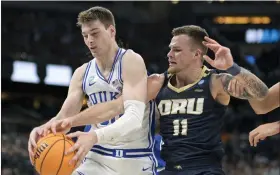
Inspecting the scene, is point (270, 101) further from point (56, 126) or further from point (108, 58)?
point (56, 126)

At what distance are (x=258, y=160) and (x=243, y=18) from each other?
3.53 metres

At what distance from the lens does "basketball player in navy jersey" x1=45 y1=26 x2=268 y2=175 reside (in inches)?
157

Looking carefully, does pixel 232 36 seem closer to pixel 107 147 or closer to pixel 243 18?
pixel 243 18

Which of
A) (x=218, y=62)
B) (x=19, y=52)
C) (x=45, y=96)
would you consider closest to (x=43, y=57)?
(x=19, y=52)

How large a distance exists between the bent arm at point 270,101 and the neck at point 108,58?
3.54 ft

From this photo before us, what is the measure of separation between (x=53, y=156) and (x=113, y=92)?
0.74 m

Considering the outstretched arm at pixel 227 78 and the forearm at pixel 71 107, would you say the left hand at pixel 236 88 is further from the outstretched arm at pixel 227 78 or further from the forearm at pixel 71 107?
the forearm at pixel 71 107

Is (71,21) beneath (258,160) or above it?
above

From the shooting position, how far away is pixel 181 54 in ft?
13.7

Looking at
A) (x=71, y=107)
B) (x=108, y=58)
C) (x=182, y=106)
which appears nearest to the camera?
(x=182, y=106)

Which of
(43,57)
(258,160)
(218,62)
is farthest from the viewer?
(43,57)

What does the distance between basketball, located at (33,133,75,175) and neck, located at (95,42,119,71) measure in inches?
28.9

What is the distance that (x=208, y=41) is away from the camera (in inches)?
150

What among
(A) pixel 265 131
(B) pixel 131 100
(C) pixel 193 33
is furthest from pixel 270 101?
(B) pixel 131 100
